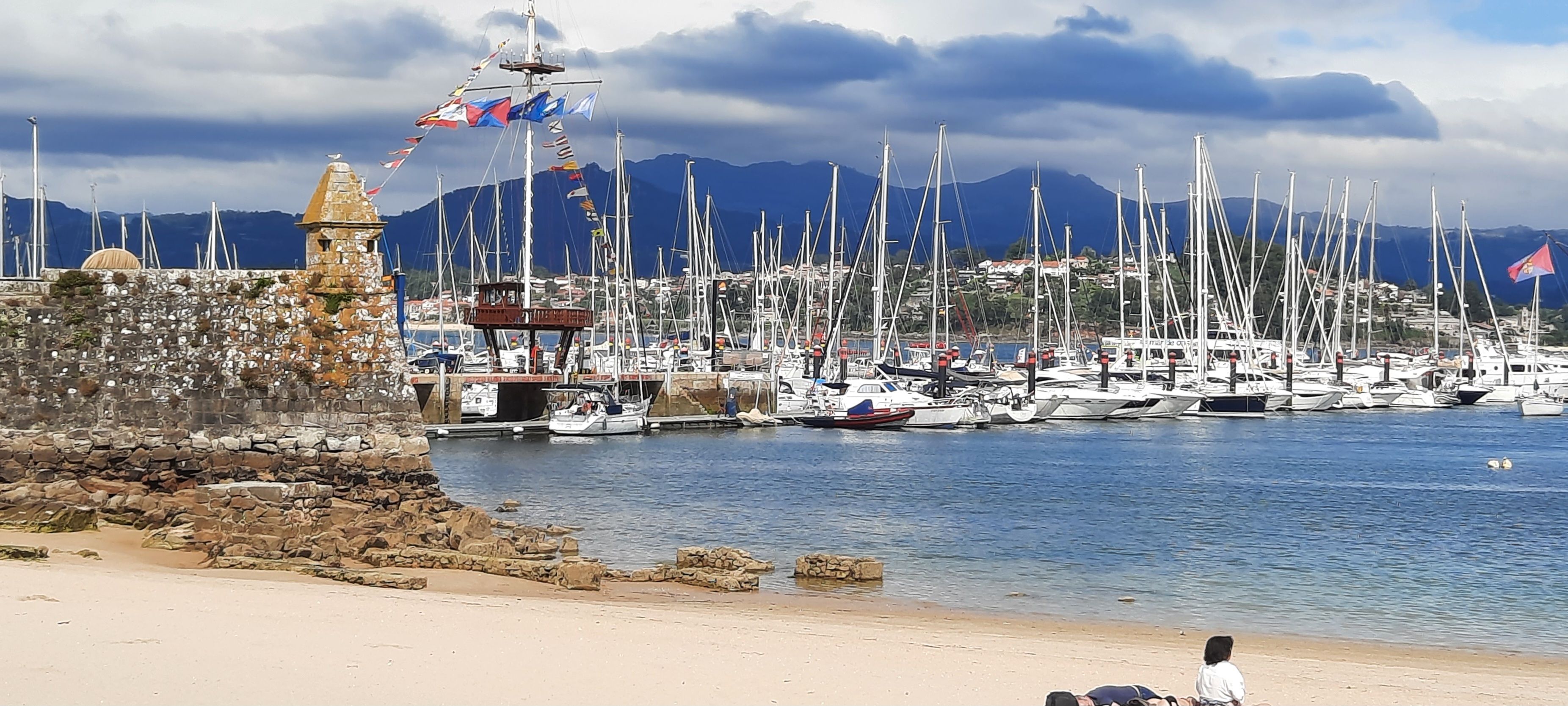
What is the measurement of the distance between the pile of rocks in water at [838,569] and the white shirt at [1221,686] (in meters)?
10.5

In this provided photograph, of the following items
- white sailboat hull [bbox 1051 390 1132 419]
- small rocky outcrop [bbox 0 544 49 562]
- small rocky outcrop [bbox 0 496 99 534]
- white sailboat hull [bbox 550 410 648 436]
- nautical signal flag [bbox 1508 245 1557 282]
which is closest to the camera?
small rocky outcrop [bbox 0 544 49 562]

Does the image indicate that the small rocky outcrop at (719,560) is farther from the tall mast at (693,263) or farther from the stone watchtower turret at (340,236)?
the tall mast at (693,263)

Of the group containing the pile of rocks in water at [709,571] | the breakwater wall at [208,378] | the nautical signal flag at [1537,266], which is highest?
the nautical signal flag at [1537,266]

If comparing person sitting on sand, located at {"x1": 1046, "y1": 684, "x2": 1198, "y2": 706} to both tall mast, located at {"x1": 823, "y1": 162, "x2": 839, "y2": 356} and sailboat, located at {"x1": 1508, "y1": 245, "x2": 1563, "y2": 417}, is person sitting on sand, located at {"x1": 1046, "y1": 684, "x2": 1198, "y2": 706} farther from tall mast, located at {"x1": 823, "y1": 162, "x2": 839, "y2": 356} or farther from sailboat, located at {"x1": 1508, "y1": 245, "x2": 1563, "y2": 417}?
sailboat, located at {"x1": 1508, "y1": 245, "x2": 1563, "y2": 417}

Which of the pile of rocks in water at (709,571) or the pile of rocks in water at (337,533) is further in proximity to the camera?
the pile of rocks in water at (709,571)

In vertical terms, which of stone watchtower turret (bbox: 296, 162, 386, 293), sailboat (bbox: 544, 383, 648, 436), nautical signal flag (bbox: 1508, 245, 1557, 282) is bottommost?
sailboat (bbox: 544, 383, 648, 436)

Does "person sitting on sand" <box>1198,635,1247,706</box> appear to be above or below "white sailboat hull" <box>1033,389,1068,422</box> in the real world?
above

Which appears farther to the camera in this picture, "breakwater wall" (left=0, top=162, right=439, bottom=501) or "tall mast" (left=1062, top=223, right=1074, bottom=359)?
"tall mast" (left=1062, top=223, right=1074, bottom=359)

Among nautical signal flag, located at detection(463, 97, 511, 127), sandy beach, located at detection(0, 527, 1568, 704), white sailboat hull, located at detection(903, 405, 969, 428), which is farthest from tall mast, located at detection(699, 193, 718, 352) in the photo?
sandy beach, located at detection(0, 527, 1568, 704)

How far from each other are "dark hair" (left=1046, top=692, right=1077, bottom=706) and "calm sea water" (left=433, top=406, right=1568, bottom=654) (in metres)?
9.07

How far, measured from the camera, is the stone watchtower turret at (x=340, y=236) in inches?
837

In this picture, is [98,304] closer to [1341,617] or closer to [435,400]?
[1341,617]

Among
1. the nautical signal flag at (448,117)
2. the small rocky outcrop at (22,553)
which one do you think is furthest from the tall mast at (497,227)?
the small rocky outcrop at (22,553)

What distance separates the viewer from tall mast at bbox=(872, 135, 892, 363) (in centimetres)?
6219
